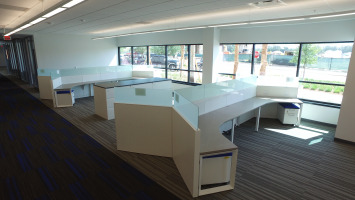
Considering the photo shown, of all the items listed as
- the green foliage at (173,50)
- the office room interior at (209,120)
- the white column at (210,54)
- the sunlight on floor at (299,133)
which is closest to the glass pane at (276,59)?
the office room interior at (209,120)

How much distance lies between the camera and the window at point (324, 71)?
17.2 feet

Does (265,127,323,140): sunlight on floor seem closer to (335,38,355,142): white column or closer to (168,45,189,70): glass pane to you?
(335,38,355,142): white column

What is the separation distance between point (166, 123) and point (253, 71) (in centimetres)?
465

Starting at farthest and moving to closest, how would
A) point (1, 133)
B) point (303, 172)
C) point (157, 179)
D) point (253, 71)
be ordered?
point (253, 71)
point (1, 133)
point (303, 172)
point (157, 179)

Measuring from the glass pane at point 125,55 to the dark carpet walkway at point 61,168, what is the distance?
6.74 meters

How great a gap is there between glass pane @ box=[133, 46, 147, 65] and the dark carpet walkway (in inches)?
243

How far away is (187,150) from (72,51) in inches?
359

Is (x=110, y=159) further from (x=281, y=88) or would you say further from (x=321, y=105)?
(x=321, y=105)

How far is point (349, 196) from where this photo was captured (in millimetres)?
2713

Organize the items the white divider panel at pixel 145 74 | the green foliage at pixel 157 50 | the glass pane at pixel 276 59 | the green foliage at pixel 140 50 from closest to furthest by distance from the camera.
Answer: the glass pane at pixel 276 59 → the white divider panel at pixel 145 74 → the green foliage at pixel 157 50 → the green foliage at pixel 140 50

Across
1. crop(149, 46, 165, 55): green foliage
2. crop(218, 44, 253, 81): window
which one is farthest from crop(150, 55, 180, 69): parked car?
crop(218, 44, 253, 81): window

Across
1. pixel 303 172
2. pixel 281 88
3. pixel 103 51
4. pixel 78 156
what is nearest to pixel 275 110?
pixel 281 88

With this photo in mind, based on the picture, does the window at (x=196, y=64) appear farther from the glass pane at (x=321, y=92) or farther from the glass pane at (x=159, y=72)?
the glass pane at (x=321, y=92)

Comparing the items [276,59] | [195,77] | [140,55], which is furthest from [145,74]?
[276,59]
